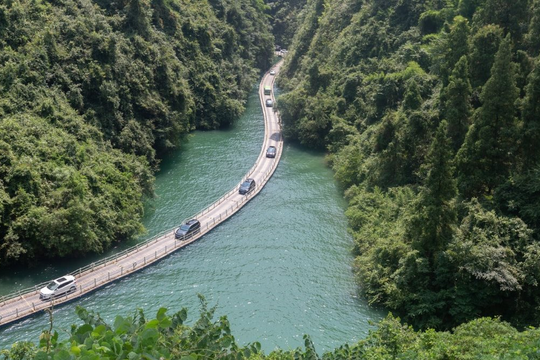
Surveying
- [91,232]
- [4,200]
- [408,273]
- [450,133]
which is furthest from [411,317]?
[4,200]

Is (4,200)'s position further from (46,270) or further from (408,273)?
(408,273)

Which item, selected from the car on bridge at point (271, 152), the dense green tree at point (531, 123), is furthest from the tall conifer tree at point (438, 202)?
the car on bridge at point (271, 152)

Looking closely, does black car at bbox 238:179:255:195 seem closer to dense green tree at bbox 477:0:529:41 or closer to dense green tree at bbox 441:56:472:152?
dense green tree at bbox 441:56:472:152

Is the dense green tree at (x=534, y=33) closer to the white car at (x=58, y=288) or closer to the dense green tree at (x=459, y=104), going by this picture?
the dense green tree at (x=459, y=104)

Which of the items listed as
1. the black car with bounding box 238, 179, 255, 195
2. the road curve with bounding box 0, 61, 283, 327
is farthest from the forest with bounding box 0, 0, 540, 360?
the black car with bounding box 238, 179, 255, 195

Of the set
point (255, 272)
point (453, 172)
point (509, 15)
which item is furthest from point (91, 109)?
point (509, 15)

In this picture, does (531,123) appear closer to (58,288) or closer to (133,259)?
(133,259)
